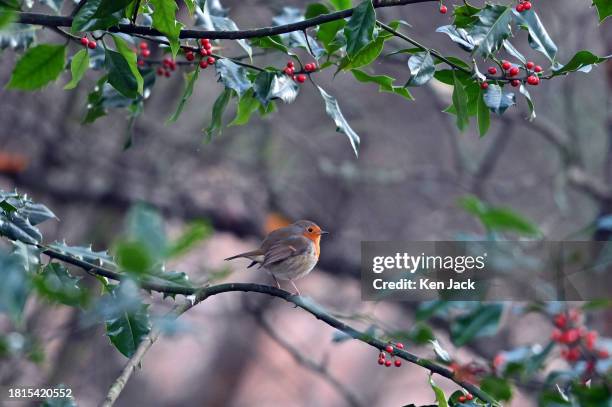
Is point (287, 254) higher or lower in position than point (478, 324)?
lower

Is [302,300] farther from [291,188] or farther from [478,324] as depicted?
[291,188]

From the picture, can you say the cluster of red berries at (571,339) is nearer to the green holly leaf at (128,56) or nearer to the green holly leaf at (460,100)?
the green holly leaf at (460,100)

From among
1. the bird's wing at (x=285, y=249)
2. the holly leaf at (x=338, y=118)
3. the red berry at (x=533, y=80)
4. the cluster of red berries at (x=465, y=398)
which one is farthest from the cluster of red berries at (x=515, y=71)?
the bird's wing at (x=285, y=249)

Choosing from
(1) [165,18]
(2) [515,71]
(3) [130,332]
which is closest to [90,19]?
(1) [165,18]

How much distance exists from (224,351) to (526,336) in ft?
9.04

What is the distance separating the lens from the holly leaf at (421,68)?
52.9 inches

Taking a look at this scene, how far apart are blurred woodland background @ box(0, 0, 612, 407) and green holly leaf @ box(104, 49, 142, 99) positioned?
2.13 m

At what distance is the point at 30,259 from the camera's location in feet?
4.26

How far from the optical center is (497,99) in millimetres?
1412

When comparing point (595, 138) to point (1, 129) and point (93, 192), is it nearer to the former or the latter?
point (93, 192)

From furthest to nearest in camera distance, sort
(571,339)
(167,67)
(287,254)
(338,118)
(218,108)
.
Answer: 1. (287,254)
2. (167,67)
3. (218,108)
4. (338,118)
5. (571,339)

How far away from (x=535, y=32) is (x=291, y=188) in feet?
12.7

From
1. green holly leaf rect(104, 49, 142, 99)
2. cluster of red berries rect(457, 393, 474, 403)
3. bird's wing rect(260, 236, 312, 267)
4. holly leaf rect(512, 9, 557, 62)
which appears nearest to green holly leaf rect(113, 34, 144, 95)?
green holly leaf rect(104, 49, 142, 99)

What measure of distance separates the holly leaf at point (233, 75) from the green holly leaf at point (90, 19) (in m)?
0.26
